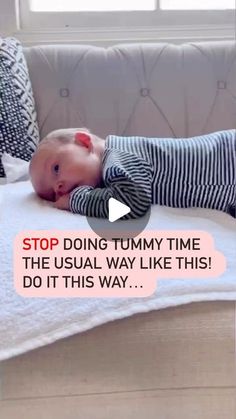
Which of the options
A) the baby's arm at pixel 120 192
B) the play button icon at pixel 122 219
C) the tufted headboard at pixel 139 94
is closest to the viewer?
the play button icon at pixel 122 219

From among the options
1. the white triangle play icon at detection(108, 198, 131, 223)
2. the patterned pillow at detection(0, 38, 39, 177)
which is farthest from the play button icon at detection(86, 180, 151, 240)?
the patterned pillow at detection(0, 38, 39, 177)

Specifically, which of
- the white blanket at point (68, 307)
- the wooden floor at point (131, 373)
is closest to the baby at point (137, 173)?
the white blanket at point (68, 307)

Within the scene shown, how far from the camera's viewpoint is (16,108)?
61.9 inches

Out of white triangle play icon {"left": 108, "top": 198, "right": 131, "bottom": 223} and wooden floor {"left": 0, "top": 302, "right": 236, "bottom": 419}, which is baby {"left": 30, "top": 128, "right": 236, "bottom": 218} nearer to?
white triangle play icon {"left": 108, "top": 198, "right": 131, "bottom": 223}

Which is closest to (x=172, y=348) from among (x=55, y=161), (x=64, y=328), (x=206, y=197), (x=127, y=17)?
(x=64, y=328)

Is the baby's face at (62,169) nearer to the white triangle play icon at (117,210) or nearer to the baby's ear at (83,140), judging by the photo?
the baby's ear at (83,140)

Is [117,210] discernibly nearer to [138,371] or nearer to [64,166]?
[64,166]

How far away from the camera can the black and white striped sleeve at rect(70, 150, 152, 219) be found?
1131mm

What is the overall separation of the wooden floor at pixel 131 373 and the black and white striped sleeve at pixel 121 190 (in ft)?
0.99

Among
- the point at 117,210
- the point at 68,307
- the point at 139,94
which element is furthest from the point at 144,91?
the point at 68,307

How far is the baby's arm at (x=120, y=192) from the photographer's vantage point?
113 cm

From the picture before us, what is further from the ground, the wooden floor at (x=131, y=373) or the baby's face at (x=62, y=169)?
the baby's face at (x=62, y=169)

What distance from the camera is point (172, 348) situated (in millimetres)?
868

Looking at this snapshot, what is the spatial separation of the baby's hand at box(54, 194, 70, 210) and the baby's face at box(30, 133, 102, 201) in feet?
0.09
